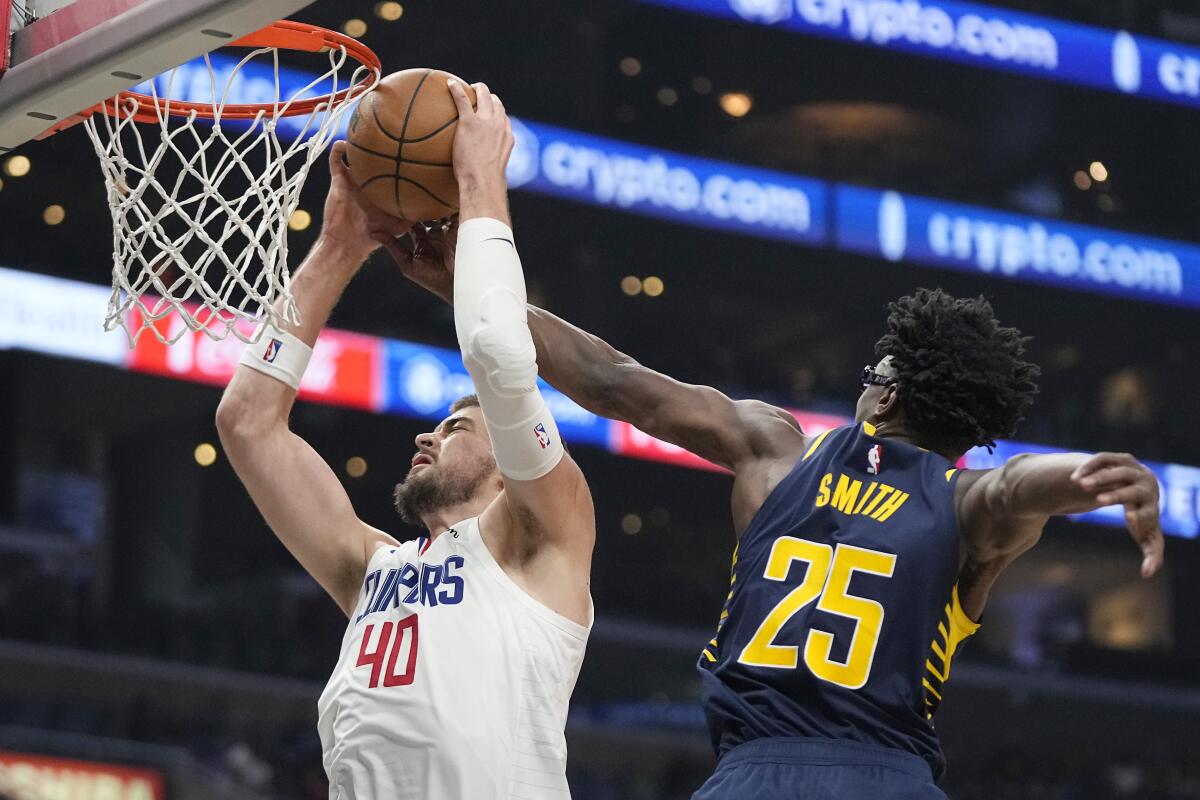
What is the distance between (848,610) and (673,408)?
59 cm

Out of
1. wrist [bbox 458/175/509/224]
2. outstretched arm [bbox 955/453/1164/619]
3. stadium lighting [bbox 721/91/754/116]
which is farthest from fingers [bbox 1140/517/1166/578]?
stadium lighting [bbox 721/91/754/116]

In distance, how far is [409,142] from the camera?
137 inches

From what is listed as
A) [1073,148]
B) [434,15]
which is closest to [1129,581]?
[1073,148]

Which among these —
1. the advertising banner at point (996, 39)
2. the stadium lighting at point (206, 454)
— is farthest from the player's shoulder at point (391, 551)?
the stadium lighting at point (206, 454)

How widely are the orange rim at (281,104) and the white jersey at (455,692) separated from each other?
1.11 m

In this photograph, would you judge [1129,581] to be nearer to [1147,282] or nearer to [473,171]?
[1147,282]

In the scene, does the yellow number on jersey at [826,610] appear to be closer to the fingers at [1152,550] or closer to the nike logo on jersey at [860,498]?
the nike logo on jersey at [860,498]

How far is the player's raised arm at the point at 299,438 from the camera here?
151 inches

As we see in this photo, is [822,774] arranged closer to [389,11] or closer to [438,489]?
[438,489]

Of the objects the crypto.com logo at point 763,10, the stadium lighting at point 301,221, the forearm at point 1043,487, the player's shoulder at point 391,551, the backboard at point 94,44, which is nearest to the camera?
the forearm at point 1043,487

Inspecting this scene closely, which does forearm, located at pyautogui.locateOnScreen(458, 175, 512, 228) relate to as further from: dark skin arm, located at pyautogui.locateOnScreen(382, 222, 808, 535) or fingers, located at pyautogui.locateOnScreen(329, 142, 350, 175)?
fingers, located at pyautogui.locateOnScreen(329, 142, 350, 175)

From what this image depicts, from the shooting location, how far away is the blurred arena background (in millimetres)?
12586

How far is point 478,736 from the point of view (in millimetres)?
3314

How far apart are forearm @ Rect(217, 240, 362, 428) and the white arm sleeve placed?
2.15 feet
